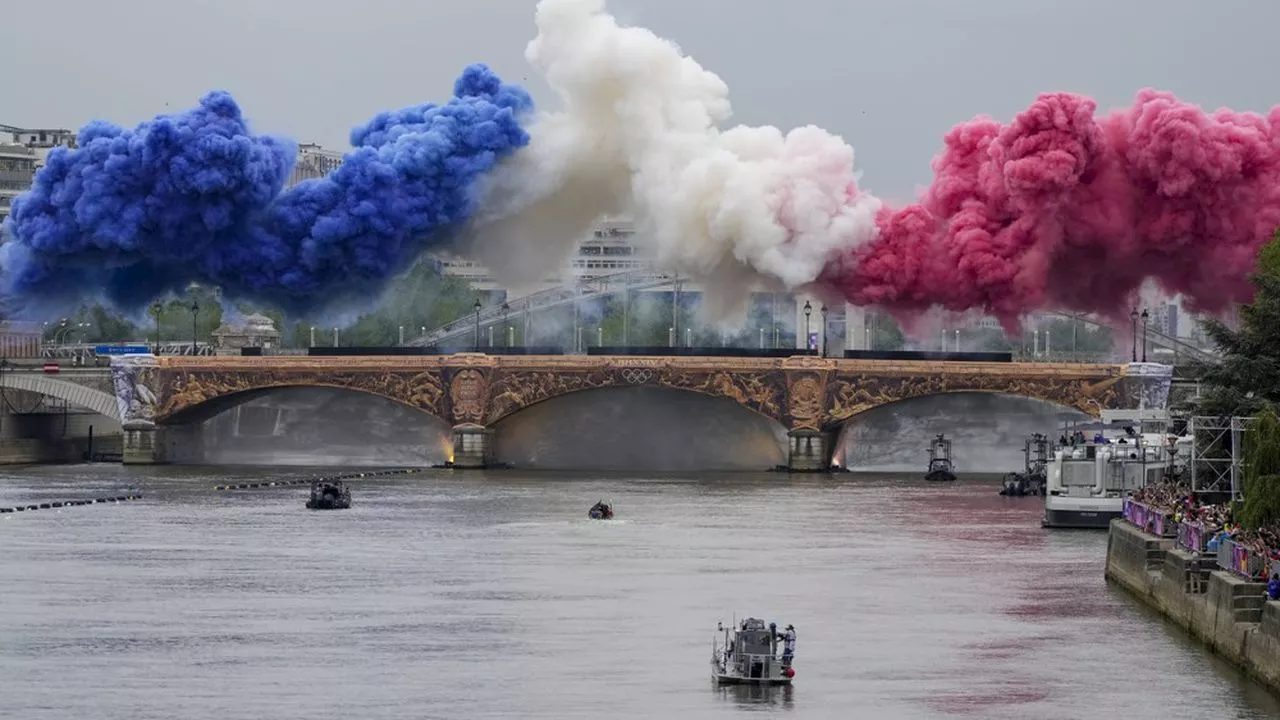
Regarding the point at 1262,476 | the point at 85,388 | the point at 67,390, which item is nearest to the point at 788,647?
the point at 1262,476

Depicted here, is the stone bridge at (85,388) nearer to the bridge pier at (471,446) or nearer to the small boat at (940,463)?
the bridge pier at (471,446)

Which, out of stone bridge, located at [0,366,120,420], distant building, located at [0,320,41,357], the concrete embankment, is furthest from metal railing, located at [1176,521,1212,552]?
distant building, located at [0,320,41,357]

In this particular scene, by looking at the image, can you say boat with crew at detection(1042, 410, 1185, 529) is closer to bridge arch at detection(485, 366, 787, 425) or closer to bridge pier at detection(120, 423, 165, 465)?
bridge arch at detection(485, 366, 787, 425)

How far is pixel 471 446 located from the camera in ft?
547

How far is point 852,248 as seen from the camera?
476 ft

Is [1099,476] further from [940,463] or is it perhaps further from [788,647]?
[788,647]

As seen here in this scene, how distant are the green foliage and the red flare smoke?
180ft

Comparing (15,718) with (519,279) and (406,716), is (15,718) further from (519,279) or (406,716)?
(519,279)

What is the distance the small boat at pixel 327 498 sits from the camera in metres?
128

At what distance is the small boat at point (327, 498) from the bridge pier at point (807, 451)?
125 ft

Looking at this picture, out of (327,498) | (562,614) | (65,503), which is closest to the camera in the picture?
(562,614)

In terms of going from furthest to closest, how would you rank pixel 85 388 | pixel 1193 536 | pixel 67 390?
pixel 85 388 < pixel 67 390 < pixel 1193 536

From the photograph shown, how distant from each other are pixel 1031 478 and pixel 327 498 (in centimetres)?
3931

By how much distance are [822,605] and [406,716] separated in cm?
2442
